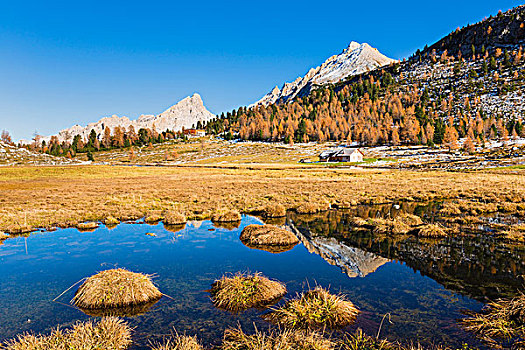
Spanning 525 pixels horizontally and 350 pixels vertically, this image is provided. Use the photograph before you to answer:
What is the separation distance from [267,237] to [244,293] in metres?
8.31

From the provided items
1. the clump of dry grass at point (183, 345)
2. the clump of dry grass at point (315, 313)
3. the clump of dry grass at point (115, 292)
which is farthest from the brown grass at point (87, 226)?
the clump of dry grass at point (315, 313)


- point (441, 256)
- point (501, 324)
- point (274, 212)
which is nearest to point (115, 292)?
point (501, 324)

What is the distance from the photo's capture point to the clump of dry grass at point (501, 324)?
8109 mm

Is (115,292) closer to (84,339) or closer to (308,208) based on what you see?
(84,339)

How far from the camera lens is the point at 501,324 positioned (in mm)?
8742

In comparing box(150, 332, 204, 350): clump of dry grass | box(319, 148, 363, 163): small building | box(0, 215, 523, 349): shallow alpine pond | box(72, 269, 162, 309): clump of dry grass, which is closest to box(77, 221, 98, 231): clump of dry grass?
box(0, 215, 523, 349): shallow alpine pond

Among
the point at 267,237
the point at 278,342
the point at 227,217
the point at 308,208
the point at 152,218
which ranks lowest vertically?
the point at 308,208

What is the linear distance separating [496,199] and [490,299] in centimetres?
2568

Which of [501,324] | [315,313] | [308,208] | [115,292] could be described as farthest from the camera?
[308,208]

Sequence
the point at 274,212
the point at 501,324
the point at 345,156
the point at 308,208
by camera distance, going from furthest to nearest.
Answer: the point at 345,156 → the point at 308,208 → the point at 274,212 → the point at 501,324

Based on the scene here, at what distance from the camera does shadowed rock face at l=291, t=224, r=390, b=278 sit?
14.6 meters

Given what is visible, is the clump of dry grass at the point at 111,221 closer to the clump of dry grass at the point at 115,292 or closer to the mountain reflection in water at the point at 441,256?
the clump of dry grass at the point at 115,292

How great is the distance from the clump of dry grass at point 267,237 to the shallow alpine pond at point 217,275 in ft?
2.26

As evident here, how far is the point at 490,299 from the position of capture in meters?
10.9
